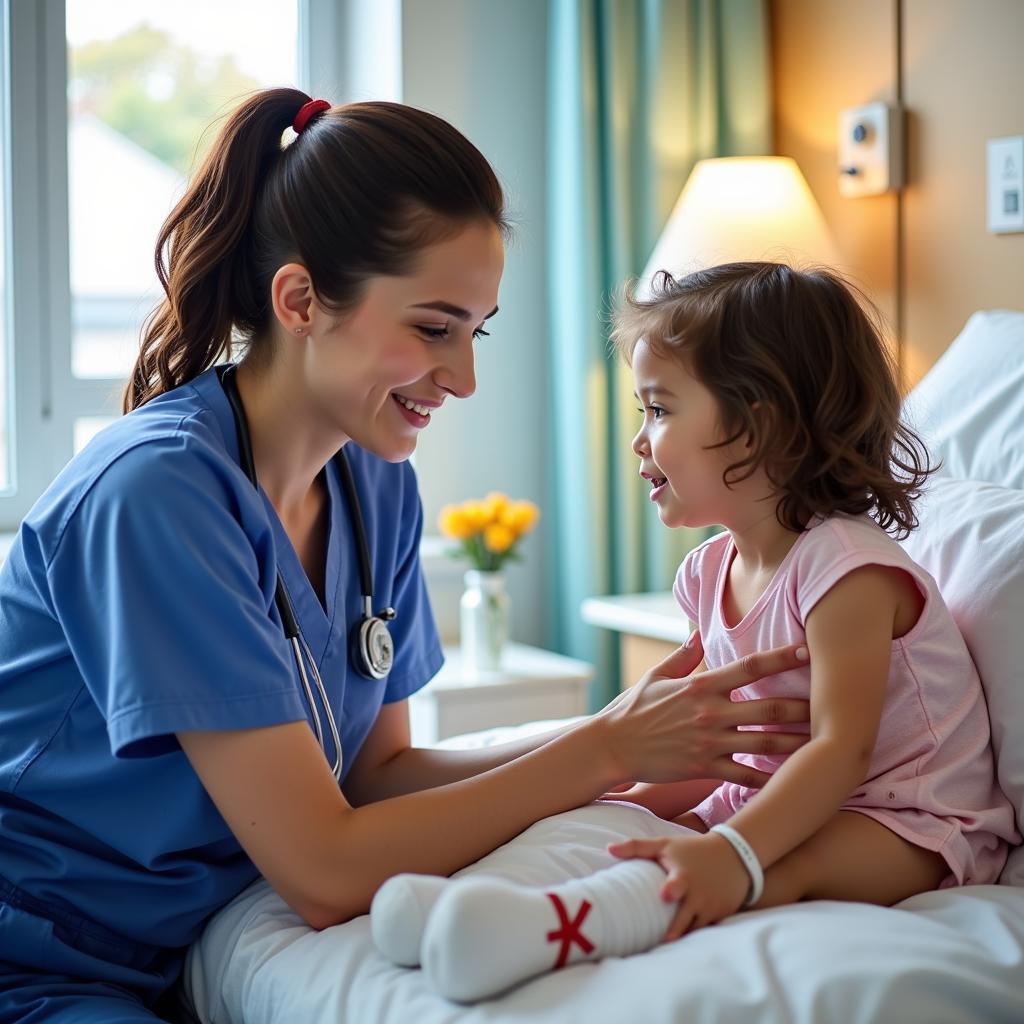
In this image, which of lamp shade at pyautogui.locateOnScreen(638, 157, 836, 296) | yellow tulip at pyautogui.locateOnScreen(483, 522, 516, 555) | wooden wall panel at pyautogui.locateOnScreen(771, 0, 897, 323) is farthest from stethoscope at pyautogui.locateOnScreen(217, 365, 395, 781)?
wooden wall panel at pyautogui.locateOnScreen(771, 0, 897, 323)

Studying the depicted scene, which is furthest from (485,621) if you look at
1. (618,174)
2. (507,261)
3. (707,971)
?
(707,971)

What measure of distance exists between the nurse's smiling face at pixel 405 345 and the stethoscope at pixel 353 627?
0.30ft

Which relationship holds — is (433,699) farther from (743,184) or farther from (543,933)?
(543,933)

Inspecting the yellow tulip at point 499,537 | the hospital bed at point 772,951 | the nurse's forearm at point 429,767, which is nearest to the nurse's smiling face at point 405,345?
the nurse's forearm at point 429,767

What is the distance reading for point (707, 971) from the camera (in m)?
0.85

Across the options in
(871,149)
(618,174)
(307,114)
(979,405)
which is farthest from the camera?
(618,174)

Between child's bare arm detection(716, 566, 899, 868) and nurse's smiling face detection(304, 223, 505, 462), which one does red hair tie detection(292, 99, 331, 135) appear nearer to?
nurse's smiling face detection(304, 223, 505, 462)

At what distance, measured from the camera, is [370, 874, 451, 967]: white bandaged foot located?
0.91m

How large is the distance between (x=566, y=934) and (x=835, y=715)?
1.10 ft

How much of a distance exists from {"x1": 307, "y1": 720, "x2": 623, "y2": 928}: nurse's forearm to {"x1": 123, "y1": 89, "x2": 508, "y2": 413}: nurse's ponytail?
18.8 inches

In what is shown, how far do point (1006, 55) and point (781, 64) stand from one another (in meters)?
0.70

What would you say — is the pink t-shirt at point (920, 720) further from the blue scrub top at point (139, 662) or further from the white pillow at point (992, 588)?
the blue scrub top at point (139, 662)

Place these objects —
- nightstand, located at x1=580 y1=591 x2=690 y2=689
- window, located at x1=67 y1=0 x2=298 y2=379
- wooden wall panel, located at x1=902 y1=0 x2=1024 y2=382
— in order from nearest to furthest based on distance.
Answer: wooden wall panel, located at x1=902 y1=0 x2=1024 y2=382
nightstand, located at x1=580 y1=591 x2=690 y2=689
window, located at x1=67 y1=0 x2=298 y2=379

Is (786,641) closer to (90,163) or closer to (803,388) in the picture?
(803,388)
